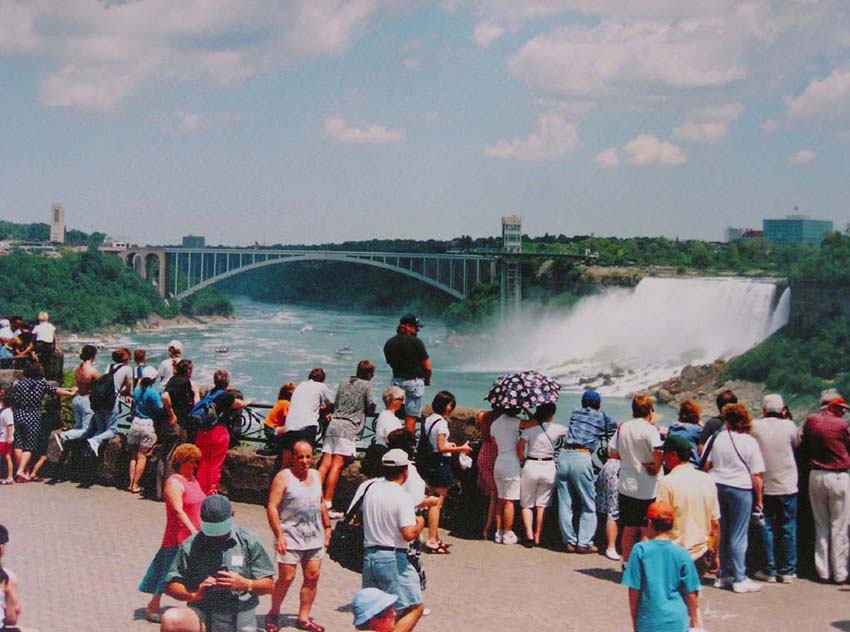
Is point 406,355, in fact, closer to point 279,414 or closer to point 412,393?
point 412,393

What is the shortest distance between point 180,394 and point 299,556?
315cm

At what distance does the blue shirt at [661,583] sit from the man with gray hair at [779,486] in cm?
247

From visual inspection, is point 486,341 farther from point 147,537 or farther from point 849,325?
point 147,537

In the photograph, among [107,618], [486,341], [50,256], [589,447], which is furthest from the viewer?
[50,256]

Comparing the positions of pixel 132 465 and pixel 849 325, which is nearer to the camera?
pixel 132 465

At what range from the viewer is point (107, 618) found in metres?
5.71

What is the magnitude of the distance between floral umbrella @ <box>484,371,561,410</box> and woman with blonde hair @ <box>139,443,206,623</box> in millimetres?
2355

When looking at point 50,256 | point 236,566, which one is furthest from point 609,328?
point 236,566

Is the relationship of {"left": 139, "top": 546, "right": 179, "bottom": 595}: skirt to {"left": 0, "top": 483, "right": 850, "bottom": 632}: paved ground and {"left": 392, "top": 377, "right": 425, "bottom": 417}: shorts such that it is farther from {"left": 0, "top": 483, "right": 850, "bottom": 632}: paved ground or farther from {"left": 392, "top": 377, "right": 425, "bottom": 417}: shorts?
{"left": 392, "top": 377, "right": 425, "bottom": 417}: shorts

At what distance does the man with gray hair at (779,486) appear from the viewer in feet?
21.7

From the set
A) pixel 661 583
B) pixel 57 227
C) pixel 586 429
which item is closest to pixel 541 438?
pixel 586 429

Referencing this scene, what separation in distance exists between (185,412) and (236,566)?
151 inches

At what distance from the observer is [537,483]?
287 inches

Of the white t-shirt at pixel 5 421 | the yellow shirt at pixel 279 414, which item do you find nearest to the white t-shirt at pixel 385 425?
the yellow shirt at pixel 279 414
